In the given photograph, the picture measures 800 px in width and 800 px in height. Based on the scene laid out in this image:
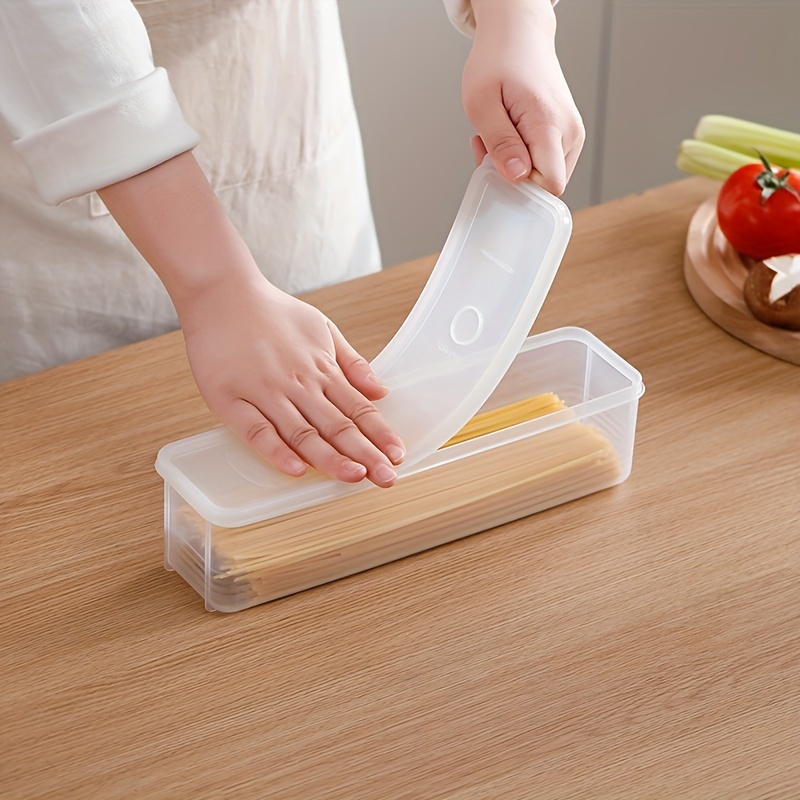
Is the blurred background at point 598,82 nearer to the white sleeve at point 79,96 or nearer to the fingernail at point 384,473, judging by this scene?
the white sleeve at point 79,96

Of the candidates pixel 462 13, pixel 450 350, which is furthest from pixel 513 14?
pixel 450 350

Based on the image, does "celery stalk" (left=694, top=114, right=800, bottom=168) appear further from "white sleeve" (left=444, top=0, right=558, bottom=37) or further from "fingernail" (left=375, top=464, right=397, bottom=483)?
"fingernail" (left=375, top=464, right=397, bottom=483)

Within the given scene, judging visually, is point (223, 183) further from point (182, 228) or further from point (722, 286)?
point (722, 286)

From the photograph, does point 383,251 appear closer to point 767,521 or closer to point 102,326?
point 102,326

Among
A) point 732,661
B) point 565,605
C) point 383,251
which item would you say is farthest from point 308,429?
point 383,251

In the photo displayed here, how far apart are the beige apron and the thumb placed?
0.98 feet

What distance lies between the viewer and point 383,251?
2.11 metres

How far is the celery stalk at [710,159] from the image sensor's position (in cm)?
119

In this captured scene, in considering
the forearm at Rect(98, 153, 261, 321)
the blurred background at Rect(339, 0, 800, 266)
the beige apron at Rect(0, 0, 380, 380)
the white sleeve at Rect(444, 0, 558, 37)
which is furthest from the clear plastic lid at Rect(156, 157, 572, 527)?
the blurred background at Rect(339, 0, 800, 266)

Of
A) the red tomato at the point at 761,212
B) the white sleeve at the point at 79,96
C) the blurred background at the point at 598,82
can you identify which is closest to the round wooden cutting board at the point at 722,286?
the red tomato at the point at 761,212

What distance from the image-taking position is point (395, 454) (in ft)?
2.38

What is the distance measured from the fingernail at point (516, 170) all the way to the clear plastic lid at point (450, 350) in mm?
11

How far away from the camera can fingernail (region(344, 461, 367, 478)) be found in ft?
2.32

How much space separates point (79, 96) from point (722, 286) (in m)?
0.61
